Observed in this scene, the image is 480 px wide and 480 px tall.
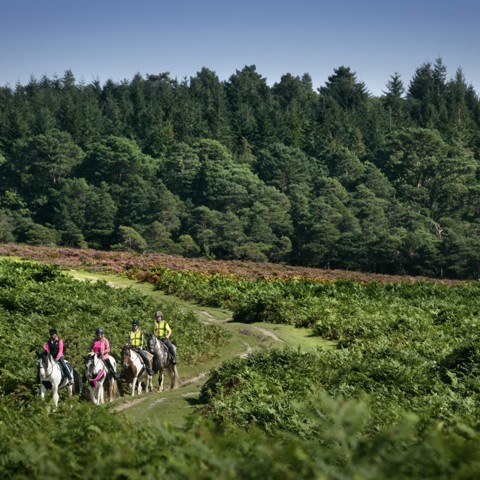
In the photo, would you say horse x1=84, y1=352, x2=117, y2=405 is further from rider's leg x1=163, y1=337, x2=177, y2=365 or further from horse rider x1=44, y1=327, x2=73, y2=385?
rider's leg x1=163, y1=337, x2=177, y2=365

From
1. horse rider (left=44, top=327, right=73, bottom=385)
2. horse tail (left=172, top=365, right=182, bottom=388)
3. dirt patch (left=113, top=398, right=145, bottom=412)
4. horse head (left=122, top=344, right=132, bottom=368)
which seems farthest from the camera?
horse tail (left=172, top=365, right=182, bottom=388)

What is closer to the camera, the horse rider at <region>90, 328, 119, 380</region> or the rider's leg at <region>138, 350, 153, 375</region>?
the horse rider at <region>90, 328, 119, 380</region>

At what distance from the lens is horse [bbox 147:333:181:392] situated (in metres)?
22.7

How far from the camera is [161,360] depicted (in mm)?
22859

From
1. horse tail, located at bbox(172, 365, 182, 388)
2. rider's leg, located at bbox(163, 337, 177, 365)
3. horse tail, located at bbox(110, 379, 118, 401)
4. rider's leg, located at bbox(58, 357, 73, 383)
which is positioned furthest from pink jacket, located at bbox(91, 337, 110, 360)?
horse tail, located at bbox(172, 365, 182, 388)

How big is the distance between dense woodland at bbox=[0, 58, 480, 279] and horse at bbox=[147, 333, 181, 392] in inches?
2079

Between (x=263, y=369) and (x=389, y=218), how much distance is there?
6900 cm

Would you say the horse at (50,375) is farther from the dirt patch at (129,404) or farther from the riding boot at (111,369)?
the riding boot at (111,369)

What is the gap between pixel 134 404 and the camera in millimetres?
20000

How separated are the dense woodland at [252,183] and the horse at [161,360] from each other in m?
52.8

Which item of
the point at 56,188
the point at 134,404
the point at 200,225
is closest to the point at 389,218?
the point at 200,225

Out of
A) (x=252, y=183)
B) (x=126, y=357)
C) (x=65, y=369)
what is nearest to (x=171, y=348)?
(x=126, y=357)

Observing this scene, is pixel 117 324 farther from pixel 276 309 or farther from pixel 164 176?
pixel 164 176

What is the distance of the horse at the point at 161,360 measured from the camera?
74.5 ft
